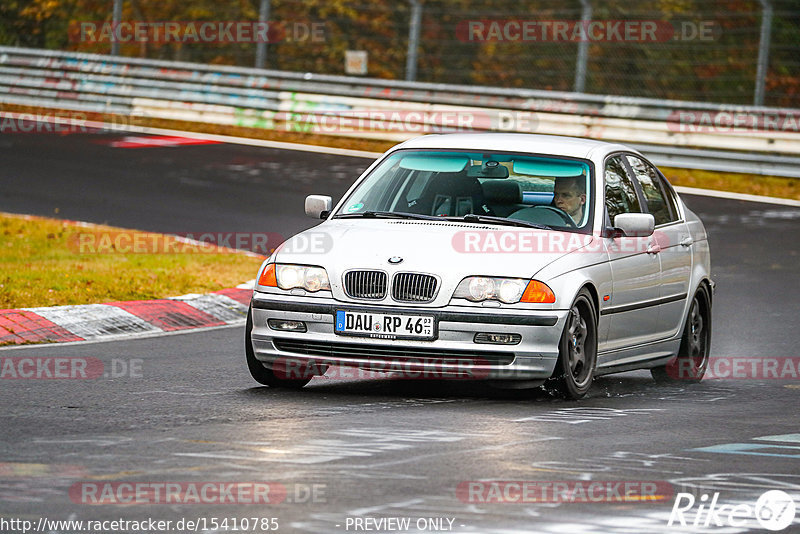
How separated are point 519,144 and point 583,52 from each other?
13.6m

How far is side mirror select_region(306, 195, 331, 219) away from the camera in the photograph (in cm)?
967

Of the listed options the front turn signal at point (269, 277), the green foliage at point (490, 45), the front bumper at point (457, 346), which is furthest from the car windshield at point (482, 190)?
the green foliage at point (490, 45)

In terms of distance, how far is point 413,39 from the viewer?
2481 centimetres

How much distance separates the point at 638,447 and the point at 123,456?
235 cm

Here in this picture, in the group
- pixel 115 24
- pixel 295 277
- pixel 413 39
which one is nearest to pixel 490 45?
pixel 413 39

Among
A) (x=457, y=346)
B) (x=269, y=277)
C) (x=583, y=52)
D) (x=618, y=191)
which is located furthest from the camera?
(x=583, y=52)

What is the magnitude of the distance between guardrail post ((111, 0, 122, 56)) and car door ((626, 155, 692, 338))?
18929mm

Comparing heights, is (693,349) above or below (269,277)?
below

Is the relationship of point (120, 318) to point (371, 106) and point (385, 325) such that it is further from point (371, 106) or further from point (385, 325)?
point (371, 106)

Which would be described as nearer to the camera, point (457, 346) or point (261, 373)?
point (457, 346)

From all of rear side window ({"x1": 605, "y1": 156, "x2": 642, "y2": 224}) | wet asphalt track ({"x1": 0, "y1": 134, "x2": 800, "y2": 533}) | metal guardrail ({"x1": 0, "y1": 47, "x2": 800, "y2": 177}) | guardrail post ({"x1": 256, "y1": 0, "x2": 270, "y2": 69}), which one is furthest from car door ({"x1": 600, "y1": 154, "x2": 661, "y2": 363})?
guardrail post ({"x1": 256, "y1": 0, "x2": 270, "y2": 69})

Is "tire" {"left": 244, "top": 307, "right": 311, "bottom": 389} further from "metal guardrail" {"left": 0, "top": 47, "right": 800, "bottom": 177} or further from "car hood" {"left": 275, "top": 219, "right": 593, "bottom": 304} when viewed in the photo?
"metal guardrail" {"left": 0, "top": 47, "right": 800, "bottom": 177}

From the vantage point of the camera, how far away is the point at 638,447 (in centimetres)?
718

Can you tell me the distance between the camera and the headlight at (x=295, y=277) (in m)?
8.58
